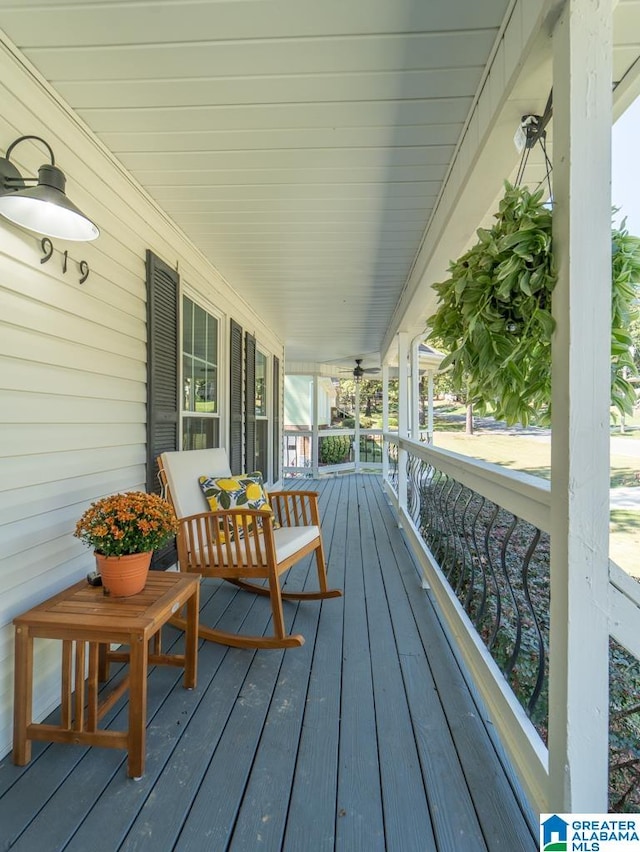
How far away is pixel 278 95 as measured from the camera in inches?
62.4

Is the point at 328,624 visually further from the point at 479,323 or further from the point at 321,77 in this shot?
the point at 321,77

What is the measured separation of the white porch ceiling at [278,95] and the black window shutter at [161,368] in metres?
0.41

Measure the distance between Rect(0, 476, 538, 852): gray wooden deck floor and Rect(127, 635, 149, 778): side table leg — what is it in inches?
2.2

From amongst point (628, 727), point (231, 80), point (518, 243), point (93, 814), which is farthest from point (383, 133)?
point (628, 727)

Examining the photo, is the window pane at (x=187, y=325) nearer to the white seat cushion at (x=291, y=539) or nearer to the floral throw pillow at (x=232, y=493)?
the floral throw pillow at (x=232, y=493)

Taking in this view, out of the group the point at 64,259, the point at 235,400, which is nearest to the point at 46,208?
the point at 64,259

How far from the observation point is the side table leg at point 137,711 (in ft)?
4.35

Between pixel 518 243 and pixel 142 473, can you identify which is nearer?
pixel 518 243

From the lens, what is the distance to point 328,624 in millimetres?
2338

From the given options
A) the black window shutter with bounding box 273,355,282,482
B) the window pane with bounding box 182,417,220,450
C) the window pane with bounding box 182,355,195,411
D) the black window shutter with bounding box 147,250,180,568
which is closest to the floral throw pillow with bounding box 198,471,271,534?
the black window shutter with bounding box 147,250,180,568

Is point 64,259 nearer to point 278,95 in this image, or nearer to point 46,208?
point 46,208

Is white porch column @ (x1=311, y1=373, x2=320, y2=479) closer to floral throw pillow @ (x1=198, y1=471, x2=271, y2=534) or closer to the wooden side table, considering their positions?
floral throw pillow @ (x1=198, y1=471, x2=271, y2=534)

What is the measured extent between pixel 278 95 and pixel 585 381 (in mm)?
1528

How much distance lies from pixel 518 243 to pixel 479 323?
0.68 feet
